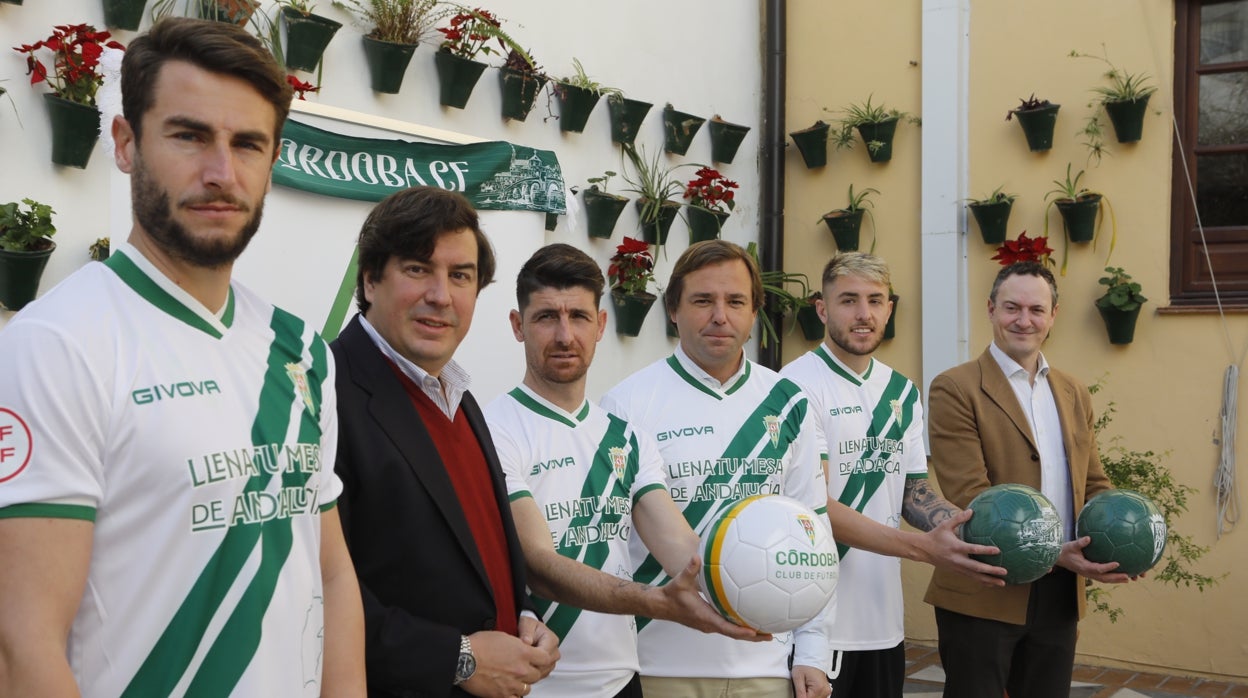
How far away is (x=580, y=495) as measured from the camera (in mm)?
3205

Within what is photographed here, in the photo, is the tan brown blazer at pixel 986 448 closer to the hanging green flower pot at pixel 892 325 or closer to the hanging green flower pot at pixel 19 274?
the hanging green flower pot at pixel 892 325

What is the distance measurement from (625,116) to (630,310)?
3.67ft

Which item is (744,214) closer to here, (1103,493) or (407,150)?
(407,150)

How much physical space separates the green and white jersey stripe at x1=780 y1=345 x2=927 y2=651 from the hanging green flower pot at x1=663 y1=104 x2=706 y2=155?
9.60ft

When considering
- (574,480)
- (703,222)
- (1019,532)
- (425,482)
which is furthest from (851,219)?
(425,482)

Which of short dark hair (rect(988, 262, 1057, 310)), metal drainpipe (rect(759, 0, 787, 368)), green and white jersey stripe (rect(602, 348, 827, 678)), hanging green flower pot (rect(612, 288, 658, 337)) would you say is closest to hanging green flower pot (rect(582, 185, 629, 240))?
hanging green flower pot (rect(612, 288, 658, 337))

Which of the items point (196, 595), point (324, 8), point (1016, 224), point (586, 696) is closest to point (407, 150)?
point (324, 8)

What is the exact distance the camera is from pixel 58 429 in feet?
5.46

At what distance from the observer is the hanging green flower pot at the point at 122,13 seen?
428cm

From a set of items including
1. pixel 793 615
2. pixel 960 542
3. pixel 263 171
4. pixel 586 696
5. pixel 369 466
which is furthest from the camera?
pixel 960 542

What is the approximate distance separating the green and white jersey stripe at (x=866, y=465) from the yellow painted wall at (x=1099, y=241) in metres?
2.99

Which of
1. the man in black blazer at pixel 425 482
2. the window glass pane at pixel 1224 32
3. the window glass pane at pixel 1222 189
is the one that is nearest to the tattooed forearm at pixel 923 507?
the man in black blazer at pixel 425 482

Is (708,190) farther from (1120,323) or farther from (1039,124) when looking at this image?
(1120,323)

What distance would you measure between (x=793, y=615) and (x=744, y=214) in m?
5.56
